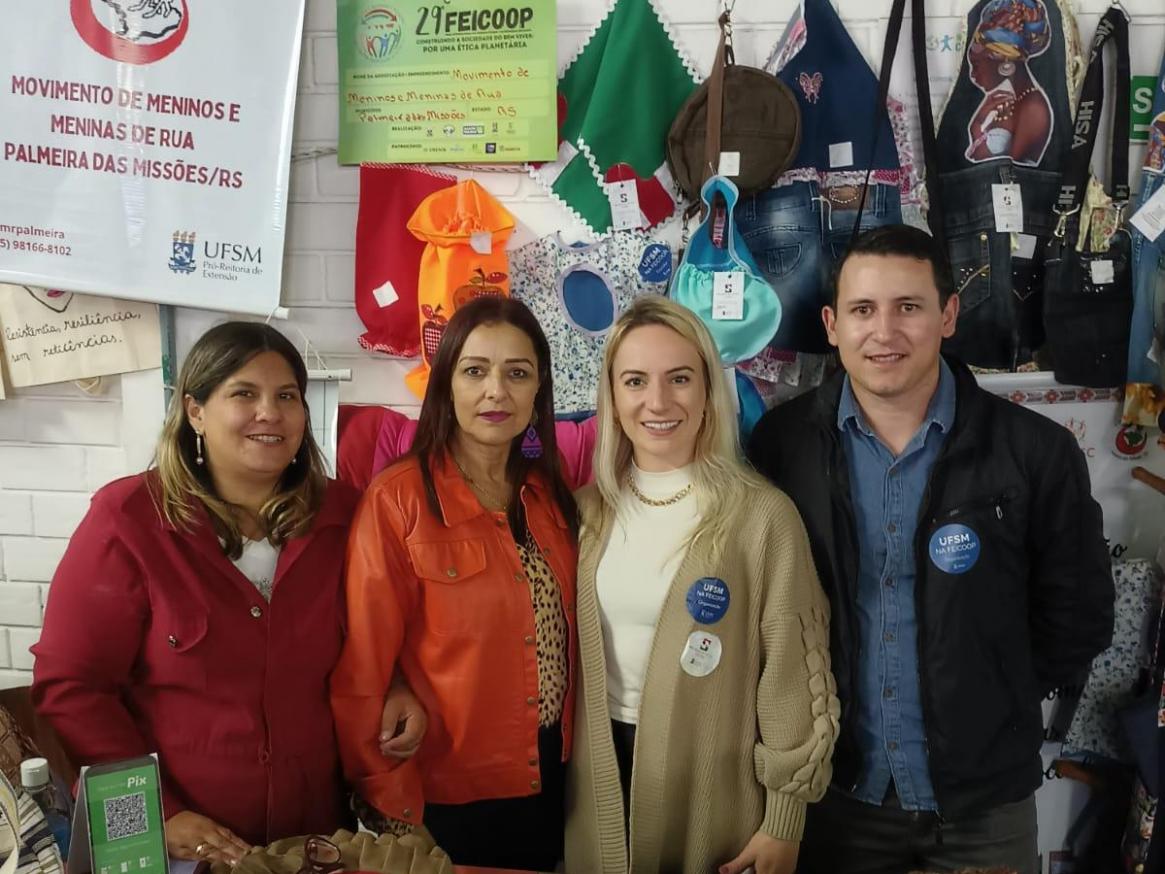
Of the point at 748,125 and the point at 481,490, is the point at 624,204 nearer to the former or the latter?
the point at 748,125

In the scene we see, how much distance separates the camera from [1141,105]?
2.12m

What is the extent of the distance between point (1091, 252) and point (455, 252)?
1.47 metres

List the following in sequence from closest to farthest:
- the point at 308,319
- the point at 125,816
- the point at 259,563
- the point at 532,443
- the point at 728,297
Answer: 1. the point at 125,816
2. the point at 259,563
3. the point at 532,443
4. the point at 728,297
5. the point at 308,319

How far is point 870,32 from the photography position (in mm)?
2119

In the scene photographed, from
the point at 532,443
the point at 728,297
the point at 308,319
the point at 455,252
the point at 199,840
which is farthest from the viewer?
the point at 308,319

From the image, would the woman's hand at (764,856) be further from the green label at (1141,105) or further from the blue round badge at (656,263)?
the green label at (1141,105)

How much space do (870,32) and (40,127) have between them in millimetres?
1976

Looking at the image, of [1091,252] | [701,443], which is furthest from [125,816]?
Result: [1091,252]

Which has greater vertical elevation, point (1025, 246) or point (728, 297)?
point (1025, 246)

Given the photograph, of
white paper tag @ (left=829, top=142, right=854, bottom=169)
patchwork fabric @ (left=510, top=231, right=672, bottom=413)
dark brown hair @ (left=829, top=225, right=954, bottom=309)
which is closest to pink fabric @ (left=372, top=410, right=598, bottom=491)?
patchwork fabric @ (left=510, top=231, right=672, bottom=413)

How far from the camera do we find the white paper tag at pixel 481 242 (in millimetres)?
2133

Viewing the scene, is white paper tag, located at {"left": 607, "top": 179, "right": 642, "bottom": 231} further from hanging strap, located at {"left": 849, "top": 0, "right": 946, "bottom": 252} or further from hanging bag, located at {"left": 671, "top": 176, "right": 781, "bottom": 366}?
hanging strap, located at {"left": 849, "top": 0, "right": 946, "bottom": 252}

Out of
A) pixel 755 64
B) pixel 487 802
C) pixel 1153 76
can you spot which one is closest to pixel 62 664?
pixel 487 802

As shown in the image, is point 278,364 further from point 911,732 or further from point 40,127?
point 911,732
